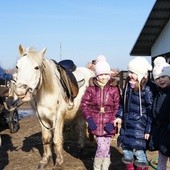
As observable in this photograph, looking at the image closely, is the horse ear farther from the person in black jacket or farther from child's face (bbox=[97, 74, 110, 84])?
the person in black jacket

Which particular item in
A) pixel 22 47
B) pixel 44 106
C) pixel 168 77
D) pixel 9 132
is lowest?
pixel 9 132

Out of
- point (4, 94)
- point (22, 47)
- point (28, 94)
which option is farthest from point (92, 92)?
point (4, 94)

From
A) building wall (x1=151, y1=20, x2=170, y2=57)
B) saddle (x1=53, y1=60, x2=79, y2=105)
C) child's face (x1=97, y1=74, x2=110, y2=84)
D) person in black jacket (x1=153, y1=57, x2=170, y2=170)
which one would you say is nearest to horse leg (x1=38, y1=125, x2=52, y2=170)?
saddle (x1=53, y1=60, x2=79, y2=105)

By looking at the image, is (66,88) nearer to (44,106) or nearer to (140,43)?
(44,106)

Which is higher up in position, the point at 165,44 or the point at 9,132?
the point at 165,44

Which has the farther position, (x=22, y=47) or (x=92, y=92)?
(x=22, y=47)

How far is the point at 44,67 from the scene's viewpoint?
618 centimetres

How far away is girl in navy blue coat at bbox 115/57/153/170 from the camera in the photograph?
4832mm

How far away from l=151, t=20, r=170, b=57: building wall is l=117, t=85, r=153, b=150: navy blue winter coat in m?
10.5

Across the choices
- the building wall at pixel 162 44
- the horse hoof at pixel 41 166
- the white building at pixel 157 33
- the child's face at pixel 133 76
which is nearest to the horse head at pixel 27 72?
the horse hoof at pixel 41 166

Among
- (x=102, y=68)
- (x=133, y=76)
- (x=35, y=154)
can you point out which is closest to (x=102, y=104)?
(x=102, y=68)

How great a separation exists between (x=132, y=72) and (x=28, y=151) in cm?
362

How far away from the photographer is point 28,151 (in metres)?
7.78

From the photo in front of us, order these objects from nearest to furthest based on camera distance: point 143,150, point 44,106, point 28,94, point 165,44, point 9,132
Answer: point 143,150, point 28,94, point 44,106, point 9,132, point 165,44
